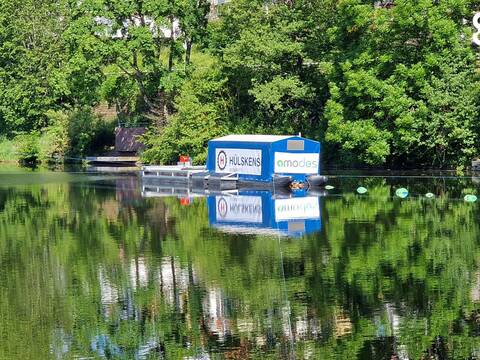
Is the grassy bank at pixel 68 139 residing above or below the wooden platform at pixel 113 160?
above

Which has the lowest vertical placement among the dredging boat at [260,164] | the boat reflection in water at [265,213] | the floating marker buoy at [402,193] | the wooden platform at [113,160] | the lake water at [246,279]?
the lake water at [246,279]

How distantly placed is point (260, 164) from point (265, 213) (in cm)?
1257

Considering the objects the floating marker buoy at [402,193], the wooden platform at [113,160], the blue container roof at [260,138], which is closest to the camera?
the floating marker buoy at [402,193]

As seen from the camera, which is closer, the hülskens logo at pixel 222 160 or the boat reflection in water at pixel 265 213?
the boat reflection in water at pixel 265 213

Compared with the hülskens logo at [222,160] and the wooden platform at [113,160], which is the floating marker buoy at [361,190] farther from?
the wooden platform at [113,160]

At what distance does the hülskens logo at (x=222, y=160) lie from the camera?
60844 mm

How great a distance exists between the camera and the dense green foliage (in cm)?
6506

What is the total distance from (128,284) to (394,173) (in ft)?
124

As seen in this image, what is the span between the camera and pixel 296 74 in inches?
2867

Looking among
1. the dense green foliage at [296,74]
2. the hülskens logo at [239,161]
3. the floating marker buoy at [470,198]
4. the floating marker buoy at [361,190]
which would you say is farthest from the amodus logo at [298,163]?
the floating marker buoy at [470,198]

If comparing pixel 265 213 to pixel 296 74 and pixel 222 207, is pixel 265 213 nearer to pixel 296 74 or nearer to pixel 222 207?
pixel 222 207

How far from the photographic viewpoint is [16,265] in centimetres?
3391

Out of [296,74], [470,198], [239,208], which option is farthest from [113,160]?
[470,198]

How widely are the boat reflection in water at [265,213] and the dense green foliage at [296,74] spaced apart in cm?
1316
